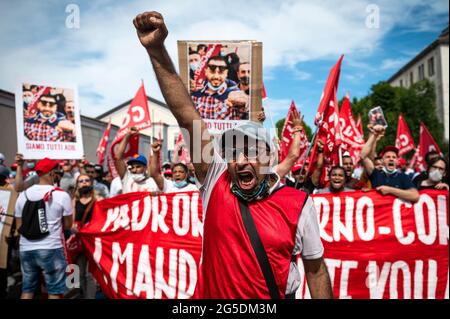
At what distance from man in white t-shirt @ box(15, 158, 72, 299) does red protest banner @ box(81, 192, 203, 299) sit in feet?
2.09

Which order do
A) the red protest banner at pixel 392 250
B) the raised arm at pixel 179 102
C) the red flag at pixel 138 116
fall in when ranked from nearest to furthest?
the raised arm at pixel 179 102
the red protest banner at pixel 392 250
the red flag at pixel 138 116

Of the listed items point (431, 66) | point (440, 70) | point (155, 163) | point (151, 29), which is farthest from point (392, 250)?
point (431, 66)

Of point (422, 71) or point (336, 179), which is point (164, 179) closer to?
point (336, 179)

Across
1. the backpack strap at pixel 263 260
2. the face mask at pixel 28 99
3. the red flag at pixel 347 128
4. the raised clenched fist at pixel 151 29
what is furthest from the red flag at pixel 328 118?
the face mask at pixel 28 99

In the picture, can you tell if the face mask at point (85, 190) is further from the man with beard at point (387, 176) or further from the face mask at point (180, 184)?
the man with beard at point (387, 176)

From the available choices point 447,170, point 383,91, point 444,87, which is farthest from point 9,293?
point 444,87

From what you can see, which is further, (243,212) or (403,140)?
(403,140)

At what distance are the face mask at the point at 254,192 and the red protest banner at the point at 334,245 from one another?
9.42 ft

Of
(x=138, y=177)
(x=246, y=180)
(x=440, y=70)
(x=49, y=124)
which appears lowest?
(x=138, y=177)

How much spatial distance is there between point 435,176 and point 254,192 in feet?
12.9

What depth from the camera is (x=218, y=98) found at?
10.1ft

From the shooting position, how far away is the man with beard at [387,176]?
4719mm

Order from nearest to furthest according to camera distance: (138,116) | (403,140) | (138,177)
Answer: (138,177)
(138,116)
(403,140)
